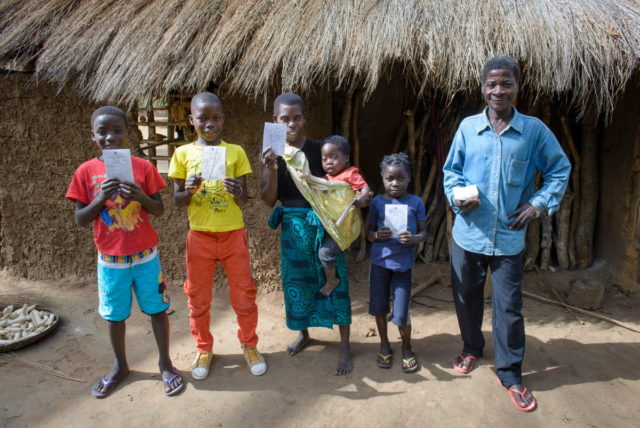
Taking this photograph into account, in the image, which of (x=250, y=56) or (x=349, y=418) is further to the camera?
(x=250, y=56)

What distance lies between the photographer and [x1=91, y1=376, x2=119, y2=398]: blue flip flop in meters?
2.47

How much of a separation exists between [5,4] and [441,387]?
200 inches

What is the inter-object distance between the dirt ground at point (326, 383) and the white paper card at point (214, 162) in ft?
4.30

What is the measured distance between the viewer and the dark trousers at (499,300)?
2344mm

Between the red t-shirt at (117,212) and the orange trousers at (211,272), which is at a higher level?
the red t-shirt at (117,212)

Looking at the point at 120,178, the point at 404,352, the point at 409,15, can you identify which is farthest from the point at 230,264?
the point at 409,15

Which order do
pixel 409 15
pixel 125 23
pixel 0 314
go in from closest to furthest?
pixel 409 15 < pixel 0 314 < pixel 125 23

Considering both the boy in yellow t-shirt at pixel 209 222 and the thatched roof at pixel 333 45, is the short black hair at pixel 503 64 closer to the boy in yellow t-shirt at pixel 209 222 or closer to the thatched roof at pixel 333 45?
the thatched roof at pixel 333 45

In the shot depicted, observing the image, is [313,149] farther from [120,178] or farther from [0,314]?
[0,314]

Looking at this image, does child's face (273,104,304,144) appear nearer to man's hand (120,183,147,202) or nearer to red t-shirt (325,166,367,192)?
red t-shirt (325,166,367,192)

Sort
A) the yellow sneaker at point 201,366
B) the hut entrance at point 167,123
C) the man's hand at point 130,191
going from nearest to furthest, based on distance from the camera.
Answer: the man's hand at point 130,191
the yellow sneaker at point 201,366
the hut entrance at point 167,123

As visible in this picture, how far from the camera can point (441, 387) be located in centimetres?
254

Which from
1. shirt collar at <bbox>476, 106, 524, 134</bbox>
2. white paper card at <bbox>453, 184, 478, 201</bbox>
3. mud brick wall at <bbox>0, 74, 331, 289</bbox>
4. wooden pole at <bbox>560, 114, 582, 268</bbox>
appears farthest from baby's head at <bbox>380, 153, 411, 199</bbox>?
wooden pole at <bbox>560, 114, 582, 268</bbox>

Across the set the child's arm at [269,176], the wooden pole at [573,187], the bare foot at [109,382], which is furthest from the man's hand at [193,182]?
the wooden pole at [573,187]
